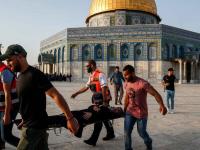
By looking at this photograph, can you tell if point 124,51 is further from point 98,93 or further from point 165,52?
point 98,93

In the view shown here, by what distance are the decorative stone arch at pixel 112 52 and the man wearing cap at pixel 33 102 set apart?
117ft

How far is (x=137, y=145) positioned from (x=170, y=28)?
115 feet

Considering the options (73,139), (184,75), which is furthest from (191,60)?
(73,139)

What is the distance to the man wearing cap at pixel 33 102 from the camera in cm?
293

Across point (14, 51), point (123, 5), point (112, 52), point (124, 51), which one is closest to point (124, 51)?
point (124, 51)

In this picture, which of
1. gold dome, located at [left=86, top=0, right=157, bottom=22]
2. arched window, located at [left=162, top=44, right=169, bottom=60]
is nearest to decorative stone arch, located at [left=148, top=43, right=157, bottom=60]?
arched window, located at [left=162, top=44, right=169, bottom=60]

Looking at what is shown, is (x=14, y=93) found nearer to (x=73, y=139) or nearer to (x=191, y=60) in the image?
(x=73, y=139)

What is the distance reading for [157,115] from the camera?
8.77 m

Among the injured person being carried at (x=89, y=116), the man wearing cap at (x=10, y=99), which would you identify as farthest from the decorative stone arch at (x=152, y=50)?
the man wearing cap at (x=10, y=99)

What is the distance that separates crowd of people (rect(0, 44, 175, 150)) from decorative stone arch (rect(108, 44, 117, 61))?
3298 cm

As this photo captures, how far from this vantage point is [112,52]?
38.8 meters

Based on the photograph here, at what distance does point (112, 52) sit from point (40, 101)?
36059 mm

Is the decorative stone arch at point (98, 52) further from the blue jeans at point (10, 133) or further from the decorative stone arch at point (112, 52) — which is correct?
the blue jeans at point (10, 133)

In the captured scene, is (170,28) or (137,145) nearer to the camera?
Answer: (137,145)
